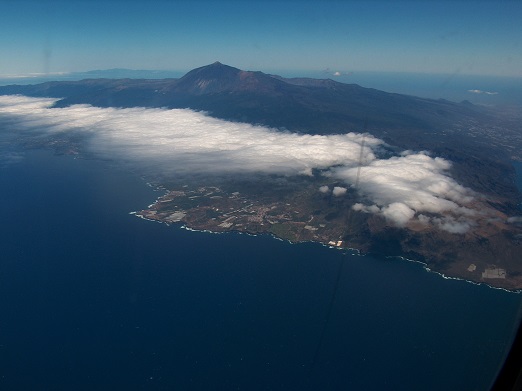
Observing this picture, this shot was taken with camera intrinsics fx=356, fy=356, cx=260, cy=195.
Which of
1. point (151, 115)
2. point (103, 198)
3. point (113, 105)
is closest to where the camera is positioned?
point (103, 198)

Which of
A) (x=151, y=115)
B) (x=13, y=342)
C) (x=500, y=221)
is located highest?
(x=151, y=115)

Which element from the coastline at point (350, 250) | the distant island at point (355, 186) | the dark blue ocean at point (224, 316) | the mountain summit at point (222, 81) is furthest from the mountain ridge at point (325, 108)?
the dark blue ocean at point (224, 316)

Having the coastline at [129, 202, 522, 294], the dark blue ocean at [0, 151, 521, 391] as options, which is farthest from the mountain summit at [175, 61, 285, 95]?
the dark blue ocean at [0, 151, 521, 391]

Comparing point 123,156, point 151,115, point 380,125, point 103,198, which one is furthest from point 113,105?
point 380,125

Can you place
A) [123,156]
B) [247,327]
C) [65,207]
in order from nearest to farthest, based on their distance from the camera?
[247,327]
[65,207]
[123,156]

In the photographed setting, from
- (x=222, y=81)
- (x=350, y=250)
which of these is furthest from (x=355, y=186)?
(x=222, y=81)

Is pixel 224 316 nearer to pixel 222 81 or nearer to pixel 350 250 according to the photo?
pixel 350 250

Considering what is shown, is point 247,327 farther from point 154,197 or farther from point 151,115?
point 151,115
